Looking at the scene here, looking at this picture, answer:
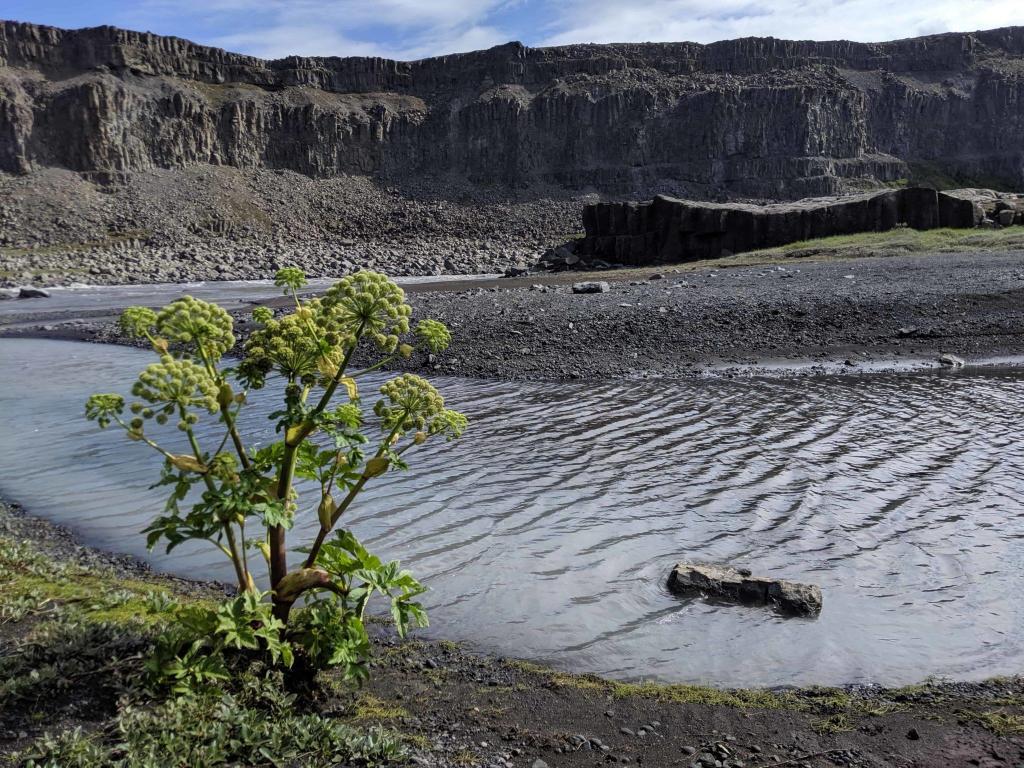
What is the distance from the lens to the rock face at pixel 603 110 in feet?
367

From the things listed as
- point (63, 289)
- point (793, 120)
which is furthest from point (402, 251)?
point (793, 120)

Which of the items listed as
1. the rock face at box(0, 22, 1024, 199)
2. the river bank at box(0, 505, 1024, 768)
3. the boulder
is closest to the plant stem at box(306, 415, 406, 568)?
the river bank at box(0, 505, 1024, 768)

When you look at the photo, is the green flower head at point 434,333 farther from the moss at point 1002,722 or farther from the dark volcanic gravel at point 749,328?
the dark volcanic gravel at point 749,328

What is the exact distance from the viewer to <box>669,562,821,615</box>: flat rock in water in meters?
6.53

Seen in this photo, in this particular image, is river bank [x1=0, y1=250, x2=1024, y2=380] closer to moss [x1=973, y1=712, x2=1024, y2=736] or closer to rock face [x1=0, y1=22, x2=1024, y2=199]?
moss [x1=973, y1=712, x2=1024, y2=736]

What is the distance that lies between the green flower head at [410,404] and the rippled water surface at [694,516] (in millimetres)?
2377

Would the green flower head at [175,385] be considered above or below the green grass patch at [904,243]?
below

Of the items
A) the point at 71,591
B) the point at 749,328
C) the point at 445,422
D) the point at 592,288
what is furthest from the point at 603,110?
the point at 445,422

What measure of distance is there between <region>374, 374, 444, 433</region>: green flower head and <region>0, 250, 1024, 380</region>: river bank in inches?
494

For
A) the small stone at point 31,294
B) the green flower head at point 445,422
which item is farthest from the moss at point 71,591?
the small stone at point 31,294

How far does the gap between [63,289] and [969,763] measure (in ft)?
193

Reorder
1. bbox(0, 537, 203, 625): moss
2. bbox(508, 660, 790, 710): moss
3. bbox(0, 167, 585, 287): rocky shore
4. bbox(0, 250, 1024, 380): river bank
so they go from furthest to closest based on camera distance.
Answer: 1. bbox(0, 167, 585, 287): rocky shore
2. bbox(0, 250, 1024, 380): river bank
3. bbox(0, 537, 203, 625): moss
4. bbox(508, 660, 790, 710): moss

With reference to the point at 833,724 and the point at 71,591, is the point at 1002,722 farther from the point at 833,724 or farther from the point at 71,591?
the point at 71,591

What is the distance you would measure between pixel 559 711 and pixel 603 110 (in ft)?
414
